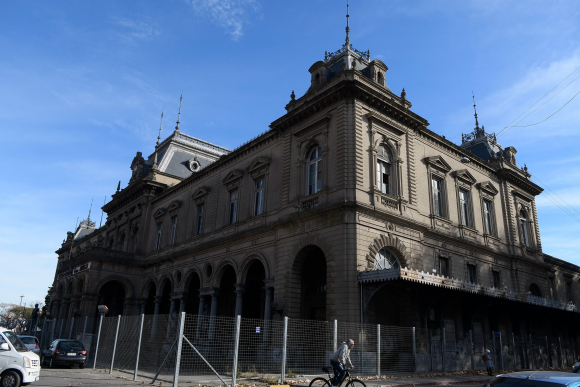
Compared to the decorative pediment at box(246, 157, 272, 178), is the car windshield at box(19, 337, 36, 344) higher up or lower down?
lower down

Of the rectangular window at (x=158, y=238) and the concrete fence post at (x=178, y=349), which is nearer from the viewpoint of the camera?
the concrete fence post at (x=178, y=349)

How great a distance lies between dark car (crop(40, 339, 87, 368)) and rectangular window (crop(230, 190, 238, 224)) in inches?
507

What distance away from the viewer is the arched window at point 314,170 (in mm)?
25006

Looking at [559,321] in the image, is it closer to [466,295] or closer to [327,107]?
[466,295]

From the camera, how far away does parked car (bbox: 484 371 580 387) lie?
229 inches

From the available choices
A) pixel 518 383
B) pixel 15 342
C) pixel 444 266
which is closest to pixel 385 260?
pixel 444 266

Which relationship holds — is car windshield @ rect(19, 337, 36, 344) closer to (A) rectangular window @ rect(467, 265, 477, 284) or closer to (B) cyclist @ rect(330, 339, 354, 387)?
(B) cyclist @ rect(330, 339, 354, 387)

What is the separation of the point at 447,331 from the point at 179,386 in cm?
1660

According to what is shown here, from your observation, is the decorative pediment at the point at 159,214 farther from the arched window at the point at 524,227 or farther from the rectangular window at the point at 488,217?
the arched window at the point at 524,227

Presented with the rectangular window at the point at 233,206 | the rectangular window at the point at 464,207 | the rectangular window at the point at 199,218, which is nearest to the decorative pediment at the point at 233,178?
the rectangular window at the point at 233,206

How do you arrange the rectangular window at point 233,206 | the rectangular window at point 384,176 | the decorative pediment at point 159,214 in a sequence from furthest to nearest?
the decorative pediment at point 159,214 → the rectangular window at point 233,206 → the rectangular window at point 384,176

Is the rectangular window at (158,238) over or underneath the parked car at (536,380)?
over

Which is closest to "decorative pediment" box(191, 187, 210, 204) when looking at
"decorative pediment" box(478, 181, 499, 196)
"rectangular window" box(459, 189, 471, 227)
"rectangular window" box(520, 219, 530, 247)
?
"rectangular window" box(459, 189, 471, 227)

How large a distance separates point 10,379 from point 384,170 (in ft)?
63.8
